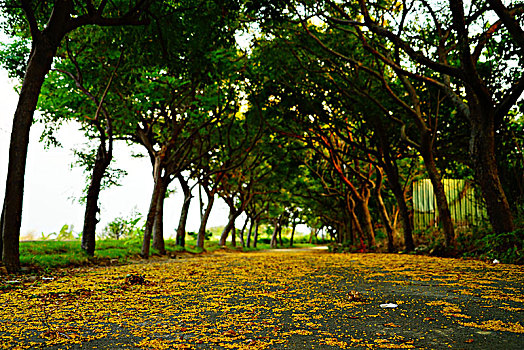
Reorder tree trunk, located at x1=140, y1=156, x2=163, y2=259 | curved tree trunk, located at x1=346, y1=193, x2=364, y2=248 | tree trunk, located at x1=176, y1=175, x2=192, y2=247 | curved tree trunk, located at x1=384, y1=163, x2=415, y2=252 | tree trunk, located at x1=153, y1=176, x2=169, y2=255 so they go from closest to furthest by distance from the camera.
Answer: tree trunk, located at x1=140, y1=156, x2=163, y2=259 < curved tree trunk, located at x1=384, y1=163, x2=415, y2=252 < tree trunk, located at x1=153, y1=176, x2=169, y2=255 < tree trunk, located at x1=176, y1=175, x2=192, y2=247 < curved tree trunk, located at x1=346, y1=193, x2=364, y2=248

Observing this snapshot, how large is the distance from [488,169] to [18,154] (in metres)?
8.28

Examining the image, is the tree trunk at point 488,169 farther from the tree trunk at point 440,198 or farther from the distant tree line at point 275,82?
the tree trunk at point 440,198

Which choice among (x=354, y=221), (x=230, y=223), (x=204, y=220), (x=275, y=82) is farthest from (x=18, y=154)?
(x=230, y=223)

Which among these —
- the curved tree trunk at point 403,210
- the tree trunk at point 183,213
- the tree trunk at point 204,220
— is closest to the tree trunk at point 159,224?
the tree trunk at point 183,213

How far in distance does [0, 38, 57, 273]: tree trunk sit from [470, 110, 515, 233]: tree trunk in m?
7.99

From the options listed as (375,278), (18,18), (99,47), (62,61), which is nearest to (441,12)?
(375,278)

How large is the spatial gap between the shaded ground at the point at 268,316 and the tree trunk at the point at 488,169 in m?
3.27

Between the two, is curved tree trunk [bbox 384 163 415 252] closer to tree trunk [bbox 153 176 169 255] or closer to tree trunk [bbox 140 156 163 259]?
tree trunk [bbox 140 156 163 259]

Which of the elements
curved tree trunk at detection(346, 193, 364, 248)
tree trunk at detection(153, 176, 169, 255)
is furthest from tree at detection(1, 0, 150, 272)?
curved tree trunk at detection(346, 193, 364, 248)

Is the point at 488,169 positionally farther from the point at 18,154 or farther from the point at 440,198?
the point at 18,154

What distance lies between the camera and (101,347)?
1959 mm

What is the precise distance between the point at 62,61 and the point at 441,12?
368 inches

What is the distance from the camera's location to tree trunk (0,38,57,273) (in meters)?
5.77

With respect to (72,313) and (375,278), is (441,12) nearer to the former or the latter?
(375,278)
